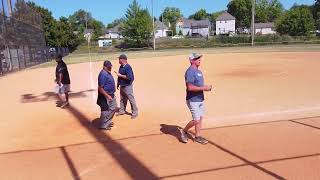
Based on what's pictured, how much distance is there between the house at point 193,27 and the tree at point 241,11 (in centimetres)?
937

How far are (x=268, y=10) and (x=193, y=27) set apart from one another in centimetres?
2564

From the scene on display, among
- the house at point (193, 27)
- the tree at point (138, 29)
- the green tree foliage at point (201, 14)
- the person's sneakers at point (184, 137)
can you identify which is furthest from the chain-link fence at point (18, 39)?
the green tree foliage at point (201, 14)

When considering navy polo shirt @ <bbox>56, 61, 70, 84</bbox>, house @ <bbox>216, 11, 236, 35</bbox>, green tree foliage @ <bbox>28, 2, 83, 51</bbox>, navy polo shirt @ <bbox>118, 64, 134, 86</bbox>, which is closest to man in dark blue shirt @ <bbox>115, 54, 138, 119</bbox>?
navy polo shirt @ <bbox>118, 64, 134, 86</bbox>

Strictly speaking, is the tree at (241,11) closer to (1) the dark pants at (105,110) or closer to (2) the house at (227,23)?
(2) the house at (227,23)

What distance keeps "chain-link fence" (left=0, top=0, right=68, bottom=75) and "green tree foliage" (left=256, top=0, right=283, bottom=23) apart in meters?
103

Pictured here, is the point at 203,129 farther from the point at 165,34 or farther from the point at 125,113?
the point at 165,34

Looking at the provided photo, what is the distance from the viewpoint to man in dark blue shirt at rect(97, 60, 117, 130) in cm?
965

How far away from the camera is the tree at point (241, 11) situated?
13323 cm

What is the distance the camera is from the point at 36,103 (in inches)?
585

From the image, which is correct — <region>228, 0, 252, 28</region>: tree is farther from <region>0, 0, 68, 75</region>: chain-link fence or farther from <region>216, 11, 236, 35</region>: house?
<region>0, 0, 68, 75</region>: chain-link fence

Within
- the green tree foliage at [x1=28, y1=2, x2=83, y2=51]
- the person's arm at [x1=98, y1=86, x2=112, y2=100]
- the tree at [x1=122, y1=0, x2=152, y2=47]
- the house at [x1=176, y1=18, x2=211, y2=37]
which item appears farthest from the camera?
the house at [x1=176, y1=18, x2=211, y2=37]

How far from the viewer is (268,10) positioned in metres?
138

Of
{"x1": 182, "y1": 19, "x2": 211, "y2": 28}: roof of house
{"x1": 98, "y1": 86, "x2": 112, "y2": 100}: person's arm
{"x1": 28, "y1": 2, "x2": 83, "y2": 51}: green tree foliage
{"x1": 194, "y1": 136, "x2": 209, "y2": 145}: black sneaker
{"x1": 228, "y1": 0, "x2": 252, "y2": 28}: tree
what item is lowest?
{"x1": 194, "y1": 136, "x2": 209, "y2": 145}: black sneaker

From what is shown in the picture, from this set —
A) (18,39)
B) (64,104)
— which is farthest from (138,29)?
(64,104)
